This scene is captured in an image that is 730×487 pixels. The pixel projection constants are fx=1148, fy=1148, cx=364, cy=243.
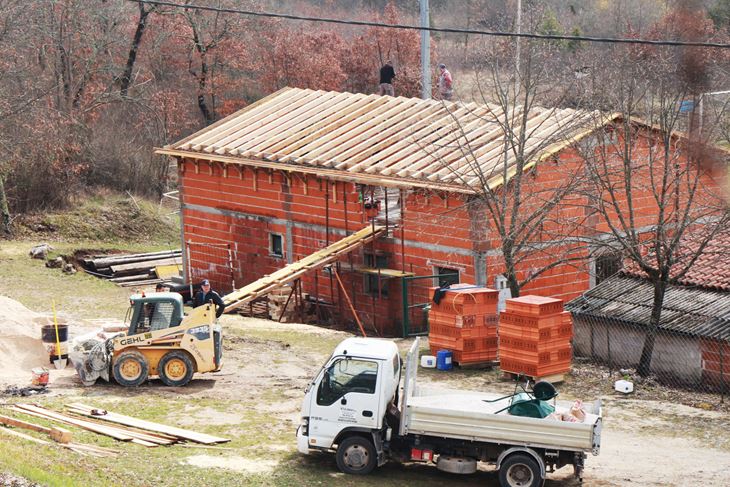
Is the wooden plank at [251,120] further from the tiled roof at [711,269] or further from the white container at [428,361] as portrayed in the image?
the tiled roof at [711,269]

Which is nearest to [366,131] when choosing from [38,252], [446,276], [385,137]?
[385,137]

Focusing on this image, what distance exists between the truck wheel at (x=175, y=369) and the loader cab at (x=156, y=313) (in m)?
0.60

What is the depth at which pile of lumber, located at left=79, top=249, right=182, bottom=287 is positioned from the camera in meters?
37.7

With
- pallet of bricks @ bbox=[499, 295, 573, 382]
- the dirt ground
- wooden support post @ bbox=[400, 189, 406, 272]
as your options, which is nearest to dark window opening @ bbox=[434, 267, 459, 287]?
wooden support post @ bbox=[400, 189, 406, 272]

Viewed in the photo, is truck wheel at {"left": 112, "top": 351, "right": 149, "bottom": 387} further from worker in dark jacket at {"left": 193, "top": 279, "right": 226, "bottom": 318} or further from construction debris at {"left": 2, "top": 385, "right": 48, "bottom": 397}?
worker in dark jacket at {"left": 193, "top": 279, "right": 226, "bottom": 318}

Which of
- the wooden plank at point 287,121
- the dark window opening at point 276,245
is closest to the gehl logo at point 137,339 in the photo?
the dark window opening at point 276,245

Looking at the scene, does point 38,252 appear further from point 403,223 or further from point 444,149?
point 444,149

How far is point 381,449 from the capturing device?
16.9 meters

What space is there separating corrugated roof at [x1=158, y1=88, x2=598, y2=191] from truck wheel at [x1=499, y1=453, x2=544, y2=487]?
11.2 meters

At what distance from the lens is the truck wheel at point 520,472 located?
633 inches

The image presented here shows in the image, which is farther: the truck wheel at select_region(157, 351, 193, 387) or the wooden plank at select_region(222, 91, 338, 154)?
the wooden plank at select_region(222, 91, 338, 154)

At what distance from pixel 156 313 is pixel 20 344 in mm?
3394

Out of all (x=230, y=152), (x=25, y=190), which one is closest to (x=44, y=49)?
(x=25, y=190)

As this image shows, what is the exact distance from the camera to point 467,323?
24.6 meters
